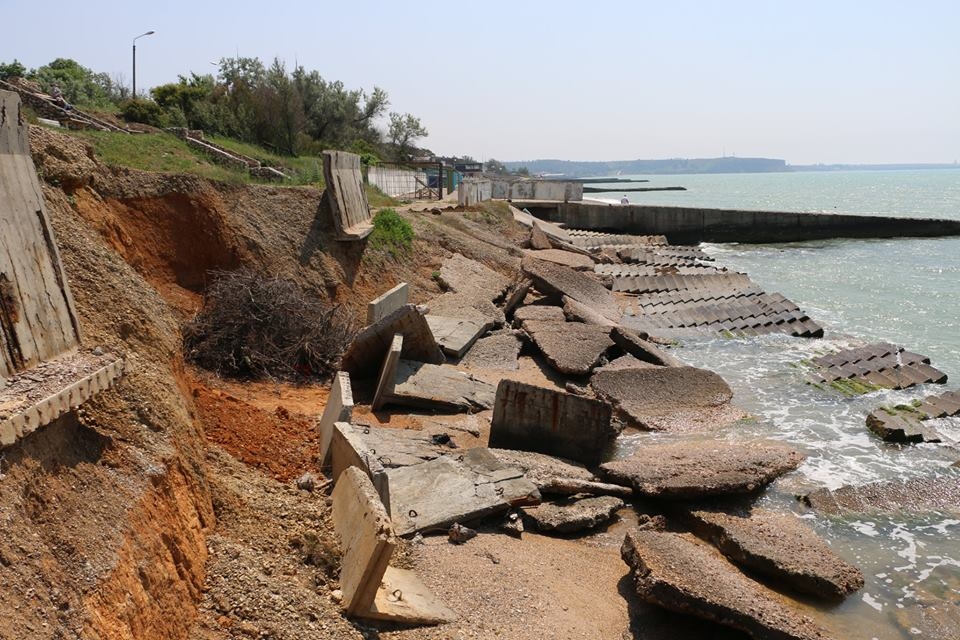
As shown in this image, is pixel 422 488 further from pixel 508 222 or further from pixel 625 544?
pixel 508 222

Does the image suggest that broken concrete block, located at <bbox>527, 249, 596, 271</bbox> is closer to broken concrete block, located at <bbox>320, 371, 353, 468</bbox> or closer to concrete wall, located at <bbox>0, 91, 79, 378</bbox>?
broken concrete block, located at <bbox>320, 371, 353, 468</bbox>

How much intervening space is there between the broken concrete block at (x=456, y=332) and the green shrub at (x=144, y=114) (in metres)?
20.9

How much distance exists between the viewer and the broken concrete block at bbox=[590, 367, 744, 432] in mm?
10781

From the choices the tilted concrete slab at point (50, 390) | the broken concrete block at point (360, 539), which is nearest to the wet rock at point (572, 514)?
the broken concrete block at point (360, 539)

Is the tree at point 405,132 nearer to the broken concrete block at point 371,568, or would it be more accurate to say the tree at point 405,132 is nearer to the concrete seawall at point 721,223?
the concrete seawall at point 721,223

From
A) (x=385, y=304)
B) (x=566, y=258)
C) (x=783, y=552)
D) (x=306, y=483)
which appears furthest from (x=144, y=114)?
(x=783, y=552)

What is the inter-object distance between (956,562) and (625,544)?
3.36m

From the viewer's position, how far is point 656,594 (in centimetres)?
564

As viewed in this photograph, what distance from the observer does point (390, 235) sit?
57.9 ft

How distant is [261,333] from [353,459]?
5.16 metres

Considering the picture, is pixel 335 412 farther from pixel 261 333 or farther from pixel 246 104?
pixel 246 104

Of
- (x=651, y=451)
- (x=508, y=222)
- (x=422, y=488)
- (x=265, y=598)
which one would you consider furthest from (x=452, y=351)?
(x=508, y=222)

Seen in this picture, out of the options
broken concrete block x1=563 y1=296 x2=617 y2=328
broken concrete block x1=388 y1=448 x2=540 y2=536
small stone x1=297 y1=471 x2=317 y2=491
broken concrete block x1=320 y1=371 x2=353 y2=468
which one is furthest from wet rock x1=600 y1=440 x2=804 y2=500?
broken concrete block x1=563 y1=296 x2=617 y2=328

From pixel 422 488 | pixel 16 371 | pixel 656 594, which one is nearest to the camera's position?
pixel 16 371
